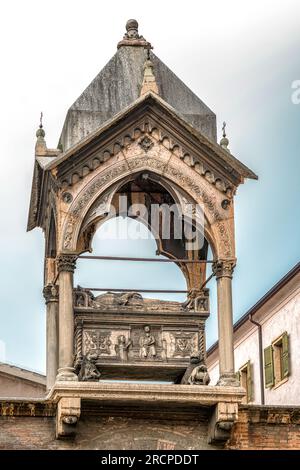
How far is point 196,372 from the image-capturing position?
987 inches

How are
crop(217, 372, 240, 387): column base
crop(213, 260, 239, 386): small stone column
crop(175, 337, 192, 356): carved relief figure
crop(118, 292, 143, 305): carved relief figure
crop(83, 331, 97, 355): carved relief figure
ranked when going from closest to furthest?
crop(217, 372, 240, 387): column base
crop(213, 260, 239, 386): small stone column
crop(83, 331, 97, 355): carved relief figure
crop(175, 337, 192, 356): carved relief figure
crop(118, 292, 143, 305): carved relief figure

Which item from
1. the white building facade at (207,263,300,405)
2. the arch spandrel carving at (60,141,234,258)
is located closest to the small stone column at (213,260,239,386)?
the arch spandrel carving at (60,141,234,258)

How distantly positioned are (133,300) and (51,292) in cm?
196

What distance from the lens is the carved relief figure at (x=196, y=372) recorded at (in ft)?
82.1

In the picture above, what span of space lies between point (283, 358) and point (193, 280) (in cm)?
962

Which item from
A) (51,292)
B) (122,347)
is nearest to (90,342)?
(122,347)

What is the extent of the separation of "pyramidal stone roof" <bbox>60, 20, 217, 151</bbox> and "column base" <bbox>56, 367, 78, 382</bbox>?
378 centimetres

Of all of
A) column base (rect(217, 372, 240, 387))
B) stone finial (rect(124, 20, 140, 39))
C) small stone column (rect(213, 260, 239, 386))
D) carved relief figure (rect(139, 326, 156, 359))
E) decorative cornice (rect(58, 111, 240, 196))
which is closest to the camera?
column base (rect(217, 372, 240, 387))

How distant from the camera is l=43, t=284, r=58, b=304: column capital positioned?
27.2m

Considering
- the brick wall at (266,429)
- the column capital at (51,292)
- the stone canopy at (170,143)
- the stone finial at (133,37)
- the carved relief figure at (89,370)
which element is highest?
the stone finial at (133,37)

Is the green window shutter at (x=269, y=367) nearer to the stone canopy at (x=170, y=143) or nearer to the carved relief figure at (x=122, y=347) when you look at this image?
the stone canopy at (x=170, y=143)

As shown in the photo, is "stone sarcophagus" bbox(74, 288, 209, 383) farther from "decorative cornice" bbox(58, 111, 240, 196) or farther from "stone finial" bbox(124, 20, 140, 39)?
"stone finial" bbox(124, 20, 140, 39)

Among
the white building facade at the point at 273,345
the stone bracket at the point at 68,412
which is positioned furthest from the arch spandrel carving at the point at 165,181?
the white building facade at the point at 273,345
